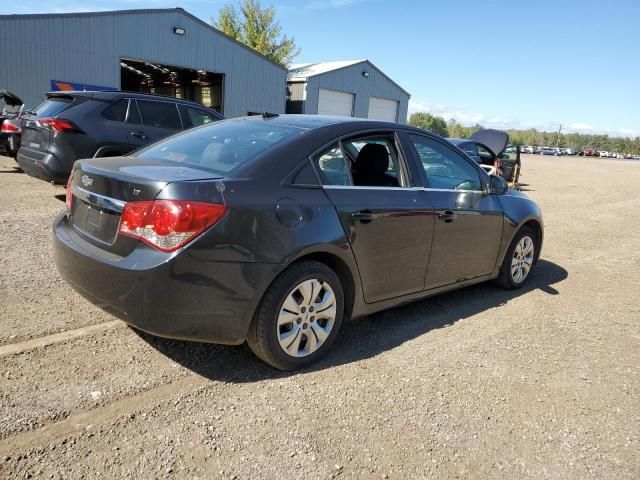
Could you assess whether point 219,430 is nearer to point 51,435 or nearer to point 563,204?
point 51,435

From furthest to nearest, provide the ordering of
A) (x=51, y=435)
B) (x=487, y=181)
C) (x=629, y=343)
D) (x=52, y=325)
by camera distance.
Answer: (x=487, y=181)
(x=629, y=343)
(x=52, y=325)
(x=51, y=435)

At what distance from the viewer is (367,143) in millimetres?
3832

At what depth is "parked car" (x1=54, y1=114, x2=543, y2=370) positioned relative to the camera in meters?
2.63

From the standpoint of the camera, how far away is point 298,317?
3.08m

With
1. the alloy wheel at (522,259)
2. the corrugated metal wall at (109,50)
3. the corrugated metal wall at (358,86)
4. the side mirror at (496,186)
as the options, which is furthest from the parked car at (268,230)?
the corrugated metal wall at (358,86)

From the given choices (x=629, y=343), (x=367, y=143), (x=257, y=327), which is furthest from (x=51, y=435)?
(x=629, y=343)

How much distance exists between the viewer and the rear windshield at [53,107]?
735cm

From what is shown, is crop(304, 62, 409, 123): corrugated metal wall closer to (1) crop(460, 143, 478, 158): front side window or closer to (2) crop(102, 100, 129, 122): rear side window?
(1) crop(460, 143, 478, 158): front side window

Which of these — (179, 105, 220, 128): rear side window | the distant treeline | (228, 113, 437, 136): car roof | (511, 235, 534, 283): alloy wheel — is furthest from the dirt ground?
the distant treeline

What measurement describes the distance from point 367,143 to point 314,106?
83.3 ft

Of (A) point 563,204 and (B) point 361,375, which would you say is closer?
(B) point 361,375

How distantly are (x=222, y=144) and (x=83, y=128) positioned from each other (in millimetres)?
4906

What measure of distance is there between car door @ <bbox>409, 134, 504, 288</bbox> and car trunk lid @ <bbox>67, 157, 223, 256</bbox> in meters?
1.90

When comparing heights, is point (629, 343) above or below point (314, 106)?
below
